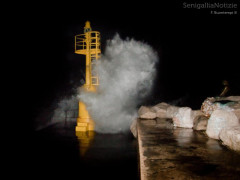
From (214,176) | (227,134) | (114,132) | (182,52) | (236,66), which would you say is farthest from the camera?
(182,52)

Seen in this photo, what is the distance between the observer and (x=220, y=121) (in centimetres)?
475

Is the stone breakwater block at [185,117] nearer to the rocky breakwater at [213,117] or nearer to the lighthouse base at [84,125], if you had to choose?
the rocky breakwater at [213,117]

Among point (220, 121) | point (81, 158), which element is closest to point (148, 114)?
point (81, 158)

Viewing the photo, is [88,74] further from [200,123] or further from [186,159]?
[186,159]

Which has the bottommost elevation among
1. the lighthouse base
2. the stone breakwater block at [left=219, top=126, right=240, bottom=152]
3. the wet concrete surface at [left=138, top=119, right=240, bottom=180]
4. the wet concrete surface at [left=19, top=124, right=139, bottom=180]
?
the wet concrete surface at [left=19, top=124, right=139, bottom=180]

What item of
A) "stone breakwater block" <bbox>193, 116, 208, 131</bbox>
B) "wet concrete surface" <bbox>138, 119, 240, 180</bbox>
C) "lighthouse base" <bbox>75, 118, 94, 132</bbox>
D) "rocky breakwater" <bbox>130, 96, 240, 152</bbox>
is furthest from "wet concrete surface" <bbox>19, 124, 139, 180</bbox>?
"wet concrete surface" <bbox>138, 119, 240, 180</bbox>

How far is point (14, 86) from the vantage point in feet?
89.0

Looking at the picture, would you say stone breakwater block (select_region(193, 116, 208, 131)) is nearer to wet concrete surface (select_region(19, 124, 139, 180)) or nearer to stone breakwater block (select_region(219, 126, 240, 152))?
stone breakwater block (select_region(219, 126, 240, 152))

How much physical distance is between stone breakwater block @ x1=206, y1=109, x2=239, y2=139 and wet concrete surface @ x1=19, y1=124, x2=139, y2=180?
384 cm

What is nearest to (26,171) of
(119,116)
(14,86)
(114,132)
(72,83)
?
(114,132)

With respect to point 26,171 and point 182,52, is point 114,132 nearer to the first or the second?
point 26,171

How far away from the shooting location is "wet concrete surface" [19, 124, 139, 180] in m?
7.80

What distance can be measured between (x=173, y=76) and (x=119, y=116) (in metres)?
15.8

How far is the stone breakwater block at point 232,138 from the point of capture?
378cm
